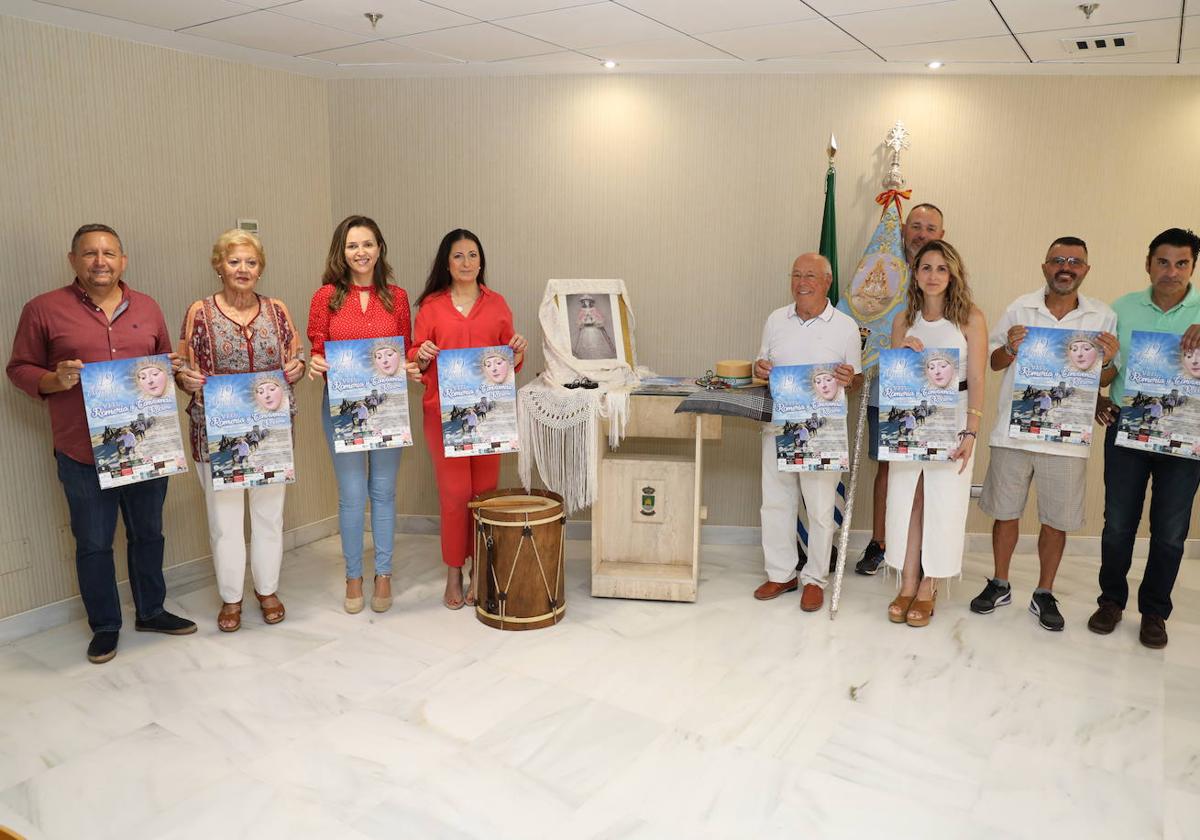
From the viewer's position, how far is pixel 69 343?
129 inches

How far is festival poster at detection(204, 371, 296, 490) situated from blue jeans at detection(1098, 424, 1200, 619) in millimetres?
3388

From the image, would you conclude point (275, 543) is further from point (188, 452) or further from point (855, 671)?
point (855, 671)

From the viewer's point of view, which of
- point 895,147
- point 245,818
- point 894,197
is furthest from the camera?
point 895,147

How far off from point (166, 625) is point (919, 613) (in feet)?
10.5

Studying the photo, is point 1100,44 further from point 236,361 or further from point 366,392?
point 236,361

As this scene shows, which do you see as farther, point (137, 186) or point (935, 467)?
point (137, 186)

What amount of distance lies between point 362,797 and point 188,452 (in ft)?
7.45

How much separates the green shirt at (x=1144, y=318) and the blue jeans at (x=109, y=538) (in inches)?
155

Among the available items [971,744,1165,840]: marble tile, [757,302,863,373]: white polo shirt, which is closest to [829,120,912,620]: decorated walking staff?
[757,302,863,373]: white polo shirt

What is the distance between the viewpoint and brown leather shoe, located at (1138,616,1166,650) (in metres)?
3.66

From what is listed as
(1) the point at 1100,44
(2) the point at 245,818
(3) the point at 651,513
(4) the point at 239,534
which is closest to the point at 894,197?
(1) the point at 1100,44

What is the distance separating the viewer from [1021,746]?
2928mm

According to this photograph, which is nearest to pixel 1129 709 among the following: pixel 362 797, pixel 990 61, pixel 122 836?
pixel 362 797

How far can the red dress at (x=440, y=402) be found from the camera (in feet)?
12.6
